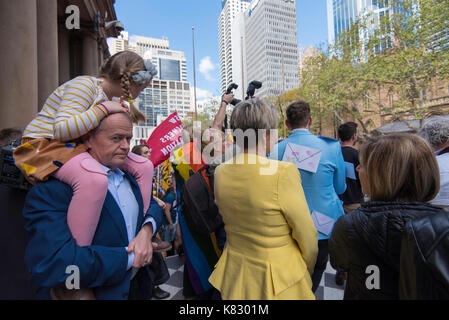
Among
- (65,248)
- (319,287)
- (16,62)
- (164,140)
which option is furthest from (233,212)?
(16,62)

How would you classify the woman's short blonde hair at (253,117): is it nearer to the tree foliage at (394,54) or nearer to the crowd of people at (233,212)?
the crowd of people at (233,212)

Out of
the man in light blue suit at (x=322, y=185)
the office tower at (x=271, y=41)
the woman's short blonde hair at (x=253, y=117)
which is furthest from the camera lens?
the office tower at (x=271, y=41)

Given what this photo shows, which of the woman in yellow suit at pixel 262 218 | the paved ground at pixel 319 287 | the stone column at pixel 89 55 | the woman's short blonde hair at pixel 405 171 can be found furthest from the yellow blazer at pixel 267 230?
the stone column at pixel 89 55

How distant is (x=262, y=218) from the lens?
1.47 meters

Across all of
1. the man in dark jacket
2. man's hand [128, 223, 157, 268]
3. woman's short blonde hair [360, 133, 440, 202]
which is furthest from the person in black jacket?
man's hand [128, 223, 157, 268]

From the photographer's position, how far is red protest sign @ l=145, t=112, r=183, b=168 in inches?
135

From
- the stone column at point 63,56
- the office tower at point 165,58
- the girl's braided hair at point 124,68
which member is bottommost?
the girl's braided hair at point 124,68

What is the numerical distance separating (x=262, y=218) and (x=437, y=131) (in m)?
1.65

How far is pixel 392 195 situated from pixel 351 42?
2065cm

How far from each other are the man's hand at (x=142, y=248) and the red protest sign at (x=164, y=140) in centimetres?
207

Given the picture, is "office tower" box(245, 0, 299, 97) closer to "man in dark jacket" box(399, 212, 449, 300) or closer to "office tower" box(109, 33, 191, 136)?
"office tower" box(109, 33, 191, 136)

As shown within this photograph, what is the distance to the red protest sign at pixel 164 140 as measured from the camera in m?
3.42

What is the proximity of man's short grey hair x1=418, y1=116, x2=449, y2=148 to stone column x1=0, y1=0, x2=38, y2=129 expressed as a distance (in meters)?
4.95
